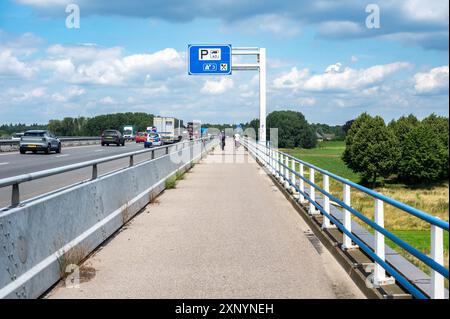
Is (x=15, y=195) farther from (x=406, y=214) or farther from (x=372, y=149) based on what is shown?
(x=372, y=149)

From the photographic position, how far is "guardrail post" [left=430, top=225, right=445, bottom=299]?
4719 millimetres

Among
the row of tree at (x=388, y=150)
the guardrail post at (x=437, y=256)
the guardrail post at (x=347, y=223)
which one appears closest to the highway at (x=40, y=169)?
the guardrail post at (x=347, y=223)

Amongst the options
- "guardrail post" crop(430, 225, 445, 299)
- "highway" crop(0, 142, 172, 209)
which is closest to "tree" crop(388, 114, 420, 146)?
"highway" crop(0, 142, 172, 209)

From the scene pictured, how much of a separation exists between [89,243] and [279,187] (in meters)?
12.2

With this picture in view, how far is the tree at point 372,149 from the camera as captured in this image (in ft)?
448

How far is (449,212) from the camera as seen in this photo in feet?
11.3

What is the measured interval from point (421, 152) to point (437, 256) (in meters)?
135

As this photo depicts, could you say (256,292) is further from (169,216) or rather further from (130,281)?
(169,216)

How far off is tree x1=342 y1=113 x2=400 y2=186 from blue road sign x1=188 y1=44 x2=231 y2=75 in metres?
104

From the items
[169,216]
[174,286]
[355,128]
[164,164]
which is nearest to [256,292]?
[174,286]

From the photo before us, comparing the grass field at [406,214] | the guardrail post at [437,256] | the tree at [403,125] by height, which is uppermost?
the tree at [403,125]

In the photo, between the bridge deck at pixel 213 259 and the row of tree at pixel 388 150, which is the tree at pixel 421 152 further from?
the bridge deck at pixel 213 259

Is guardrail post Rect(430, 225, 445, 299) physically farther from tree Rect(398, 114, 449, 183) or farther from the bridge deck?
tree Rect(398, 114, 449, 183)

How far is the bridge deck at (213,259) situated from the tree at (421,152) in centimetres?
12058
